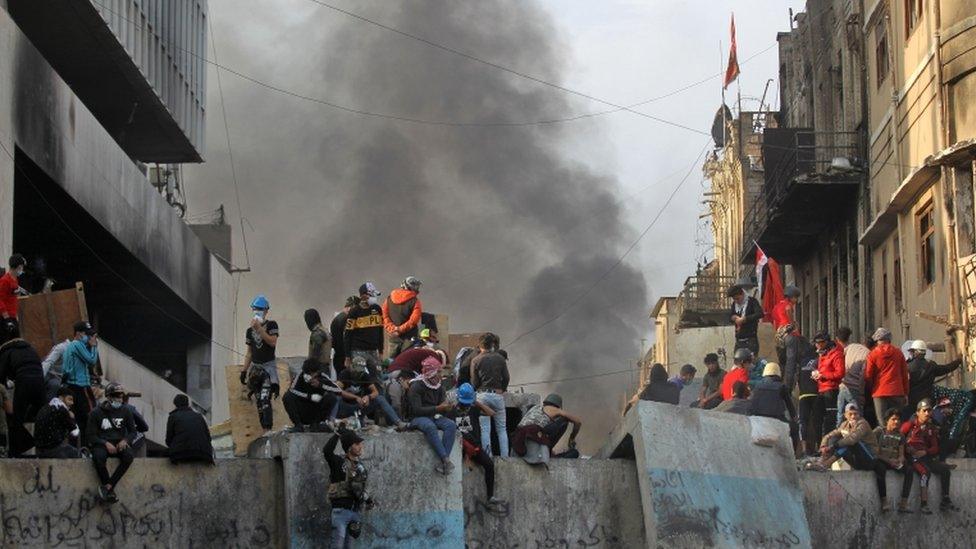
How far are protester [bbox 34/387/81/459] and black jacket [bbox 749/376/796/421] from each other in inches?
282

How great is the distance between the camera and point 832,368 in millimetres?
21531

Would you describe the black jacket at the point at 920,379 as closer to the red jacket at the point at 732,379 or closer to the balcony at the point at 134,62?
the red jacket at the point at 732,379

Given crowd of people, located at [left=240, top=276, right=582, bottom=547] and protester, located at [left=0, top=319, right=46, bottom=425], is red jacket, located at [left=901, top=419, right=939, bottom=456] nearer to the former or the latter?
crowd of people, located at [left=240, top=276, right=582, bottom=547]

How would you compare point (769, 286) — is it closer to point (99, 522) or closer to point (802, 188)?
point (802, 188)

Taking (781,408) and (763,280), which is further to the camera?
(763,280)

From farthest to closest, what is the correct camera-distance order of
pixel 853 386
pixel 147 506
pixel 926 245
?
pixel 926 245 → pixel 853 386 → pixel 147 506

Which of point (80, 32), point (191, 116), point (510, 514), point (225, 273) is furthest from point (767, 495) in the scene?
point (225, 273)

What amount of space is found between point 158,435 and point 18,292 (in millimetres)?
19012

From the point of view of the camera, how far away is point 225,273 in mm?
50062

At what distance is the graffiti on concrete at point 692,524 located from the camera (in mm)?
18062

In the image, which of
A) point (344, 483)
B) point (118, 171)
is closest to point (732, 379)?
point (344, 483)

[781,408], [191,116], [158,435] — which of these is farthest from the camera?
[191,116]

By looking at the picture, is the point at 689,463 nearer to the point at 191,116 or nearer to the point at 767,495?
the point at 767,495

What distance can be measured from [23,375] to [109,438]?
1.35 metres
